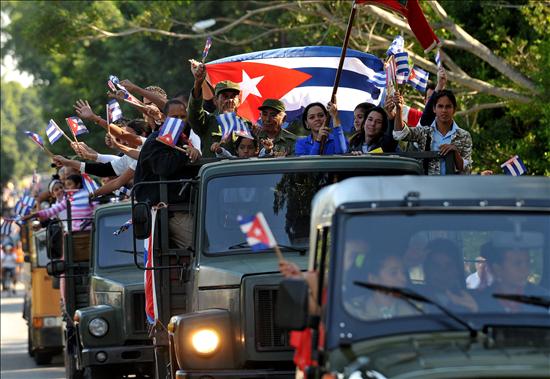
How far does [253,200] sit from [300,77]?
6.53 meters

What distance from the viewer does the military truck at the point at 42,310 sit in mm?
22562

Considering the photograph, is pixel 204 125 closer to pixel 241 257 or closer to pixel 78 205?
pixel 241 257

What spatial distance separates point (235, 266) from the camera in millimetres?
10844

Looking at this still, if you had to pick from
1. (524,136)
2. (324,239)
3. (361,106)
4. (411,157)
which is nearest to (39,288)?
(524,136)

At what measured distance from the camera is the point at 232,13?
39.0 meters

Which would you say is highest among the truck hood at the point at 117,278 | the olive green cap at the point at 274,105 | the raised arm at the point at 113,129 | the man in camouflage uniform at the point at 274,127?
the raised arm at the point at 113,129

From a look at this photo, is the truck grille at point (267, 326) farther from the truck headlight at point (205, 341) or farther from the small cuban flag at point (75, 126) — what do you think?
the small cuban flag at point (75, 126)

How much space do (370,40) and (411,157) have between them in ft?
38.7

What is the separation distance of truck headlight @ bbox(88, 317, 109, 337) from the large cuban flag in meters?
2.93

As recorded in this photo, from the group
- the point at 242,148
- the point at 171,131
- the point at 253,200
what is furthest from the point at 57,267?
the point at 253,200

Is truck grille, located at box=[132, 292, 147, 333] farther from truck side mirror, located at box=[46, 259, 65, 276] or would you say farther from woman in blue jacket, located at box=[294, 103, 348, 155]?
woman in blue jacket, located at box=[294, 103, 348, 155]

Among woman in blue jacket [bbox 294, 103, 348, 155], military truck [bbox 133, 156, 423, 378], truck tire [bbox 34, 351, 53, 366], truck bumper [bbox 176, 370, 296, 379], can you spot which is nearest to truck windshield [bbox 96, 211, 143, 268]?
woman in blue jacket [bbox 294, 103, 348, 155]

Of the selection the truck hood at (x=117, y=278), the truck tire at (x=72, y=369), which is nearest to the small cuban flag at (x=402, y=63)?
the truck hood at (x=117, y=278)

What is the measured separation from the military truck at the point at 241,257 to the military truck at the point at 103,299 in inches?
119
